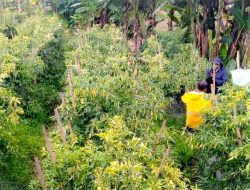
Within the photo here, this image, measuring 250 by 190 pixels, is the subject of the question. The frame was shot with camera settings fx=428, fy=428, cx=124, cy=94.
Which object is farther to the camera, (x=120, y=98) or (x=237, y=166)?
(x=120, y=98)

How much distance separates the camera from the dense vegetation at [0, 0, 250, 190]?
388cm

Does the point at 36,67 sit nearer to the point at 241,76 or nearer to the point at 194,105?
the point at 194,105

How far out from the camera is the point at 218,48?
900cm

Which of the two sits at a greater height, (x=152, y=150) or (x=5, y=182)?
(x=152, y=150)

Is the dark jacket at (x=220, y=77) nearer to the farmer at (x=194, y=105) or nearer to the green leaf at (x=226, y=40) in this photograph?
the farmer at (x=194, y=105)

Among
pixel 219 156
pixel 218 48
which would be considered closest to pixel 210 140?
pixel 219 156

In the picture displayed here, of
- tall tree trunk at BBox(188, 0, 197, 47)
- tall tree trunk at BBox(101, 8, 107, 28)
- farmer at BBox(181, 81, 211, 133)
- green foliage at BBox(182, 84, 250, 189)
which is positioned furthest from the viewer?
tall tree trunk at BBox(101, 8, 107, 28)

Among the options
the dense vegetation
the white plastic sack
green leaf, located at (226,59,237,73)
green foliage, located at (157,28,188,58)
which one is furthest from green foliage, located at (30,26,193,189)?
green leaf, located at (226,59,237,73)

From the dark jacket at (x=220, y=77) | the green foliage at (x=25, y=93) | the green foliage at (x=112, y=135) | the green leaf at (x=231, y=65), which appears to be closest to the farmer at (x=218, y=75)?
the dark jacket at (x=220, y=77)

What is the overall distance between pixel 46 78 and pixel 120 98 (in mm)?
4189

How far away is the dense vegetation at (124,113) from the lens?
3879 millimetres

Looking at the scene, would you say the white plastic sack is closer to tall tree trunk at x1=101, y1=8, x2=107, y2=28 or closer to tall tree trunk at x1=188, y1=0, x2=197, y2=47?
tall tree trunk at x1=188, y1=0, x2=197, y2=47

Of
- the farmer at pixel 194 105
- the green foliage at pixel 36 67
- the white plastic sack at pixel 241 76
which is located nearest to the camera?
the farmer at pixel 194 105

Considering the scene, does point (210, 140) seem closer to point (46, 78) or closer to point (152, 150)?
point (152, 150)
